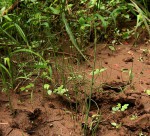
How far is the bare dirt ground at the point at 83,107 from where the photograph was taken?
187 centimetres

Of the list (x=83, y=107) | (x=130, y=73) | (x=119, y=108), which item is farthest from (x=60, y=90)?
(x=130, y=73)

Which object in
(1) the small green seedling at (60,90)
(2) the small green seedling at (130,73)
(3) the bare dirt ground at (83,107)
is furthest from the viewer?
(2) the small green seedling at (130,73)

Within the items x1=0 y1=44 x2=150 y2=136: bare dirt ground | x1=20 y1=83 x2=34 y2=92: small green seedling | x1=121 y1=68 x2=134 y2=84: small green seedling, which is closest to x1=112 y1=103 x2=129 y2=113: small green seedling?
x1=0 y1=44 x2=150 y2=136: bare dirt ground

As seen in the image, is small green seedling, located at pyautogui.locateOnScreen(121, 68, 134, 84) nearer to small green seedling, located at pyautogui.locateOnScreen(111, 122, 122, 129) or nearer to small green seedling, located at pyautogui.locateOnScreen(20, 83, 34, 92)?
small green seedling, located at pyautogui.locateOnScreen(111, 122, 122, 129)

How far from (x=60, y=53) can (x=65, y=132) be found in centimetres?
89

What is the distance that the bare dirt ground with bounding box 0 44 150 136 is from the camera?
73.8 inches

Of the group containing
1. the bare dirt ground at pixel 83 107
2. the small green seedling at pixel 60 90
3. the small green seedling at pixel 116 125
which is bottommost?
the small green seedling at pixel 116 125

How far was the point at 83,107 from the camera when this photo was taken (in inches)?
79.5

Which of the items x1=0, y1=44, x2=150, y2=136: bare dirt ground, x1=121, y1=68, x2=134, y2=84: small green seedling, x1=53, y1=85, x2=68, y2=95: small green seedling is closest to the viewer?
x1=0, y1=44, x2=150, y2=136: bare dirt ground

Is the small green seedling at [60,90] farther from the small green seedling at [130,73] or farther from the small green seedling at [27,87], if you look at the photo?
the small green seedling at [130,73]

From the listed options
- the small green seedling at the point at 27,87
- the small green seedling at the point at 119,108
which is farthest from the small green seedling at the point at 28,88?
the small green seedling at the point at 119,108

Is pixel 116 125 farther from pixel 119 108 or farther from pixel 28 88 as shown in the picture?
pixel 28 88

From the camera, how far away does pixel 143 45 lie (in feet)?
9.15

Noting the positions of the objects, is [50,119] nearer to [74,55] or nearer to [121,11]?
[74,55]
